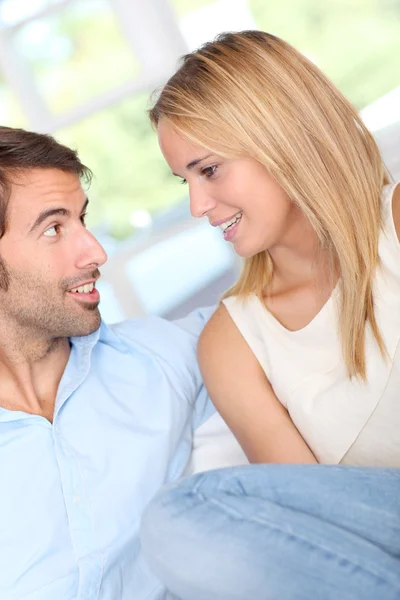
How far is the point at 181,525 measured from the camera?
132 cm

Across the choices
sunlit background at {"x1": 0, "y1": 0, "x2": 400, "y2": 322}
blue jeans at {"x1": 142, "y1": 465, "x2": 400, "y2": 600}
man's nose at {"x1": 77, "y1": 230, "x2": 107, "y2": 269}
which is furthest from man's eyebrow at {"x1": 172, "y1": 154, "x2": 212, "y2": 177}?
sunlit background at {"x1": 0, "y1": 0, "x2": 400, "y2": 322}

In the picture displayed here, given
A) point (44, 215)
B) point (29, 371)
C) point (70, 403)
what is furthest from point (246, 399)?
point (44, 215)

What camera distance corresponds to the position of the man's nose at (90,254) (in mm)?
1957

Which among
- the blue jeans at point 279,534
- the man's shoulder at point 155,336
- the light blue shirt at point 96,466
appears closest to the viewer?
the blue jeans at point 279,534

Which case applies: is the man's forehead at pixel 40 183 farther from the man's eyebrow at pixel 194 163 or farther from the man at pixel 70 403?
the man's eyebrow at pixel 194 163

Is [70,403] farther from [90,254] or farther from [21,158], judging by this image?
[21,158]

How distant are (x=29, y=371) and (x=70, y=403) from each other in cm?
14

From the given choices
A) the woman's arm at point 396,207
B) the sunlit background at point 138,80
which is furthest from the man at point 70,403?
the sunlit background at point 138,80

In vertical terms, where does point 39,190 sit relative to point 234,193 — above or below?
above

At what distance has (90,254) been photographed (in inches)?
77.4

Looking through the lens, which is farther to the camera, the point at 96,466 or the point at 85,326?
the point at 85,326

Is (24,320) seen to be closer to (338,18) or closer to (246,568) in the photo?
(246,568)

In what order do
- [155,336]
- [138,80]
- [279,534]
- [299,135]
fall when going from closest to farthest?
[279,534] < [299,135] < [155,336] < [138,80]

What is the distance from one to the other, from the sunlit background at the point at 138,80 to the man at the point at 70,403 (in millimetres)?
1559
